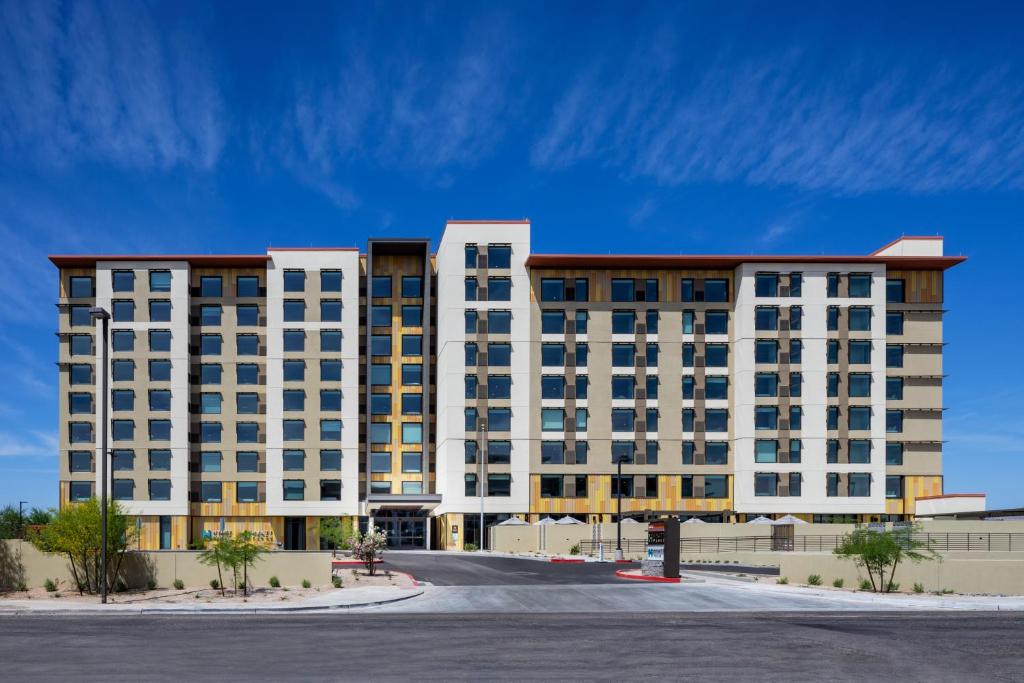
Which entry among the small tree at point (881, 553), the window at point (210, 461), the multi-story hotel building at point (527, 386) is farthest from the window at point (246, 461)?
the small tree at point (881, 553)

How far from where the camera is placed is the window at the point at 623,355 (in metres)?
74.1

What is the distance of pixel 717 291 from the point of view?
7506 centimetres

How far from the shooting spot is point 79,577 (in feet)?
103

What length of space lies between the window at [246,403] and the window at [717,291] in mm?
38901

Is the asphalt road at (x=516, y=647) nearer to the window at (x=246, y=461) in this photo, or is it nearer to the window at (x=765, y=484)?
the window at (x=765, y=484)

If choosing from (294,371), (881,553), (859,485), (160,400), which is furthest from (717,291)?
(160,400)

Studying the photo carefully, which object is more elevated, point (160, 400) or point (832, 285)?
point (832, 285)

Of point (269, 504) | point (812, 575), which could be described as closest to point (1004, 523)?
point (812, 575)

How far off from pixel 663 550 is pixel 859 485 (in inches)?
1584

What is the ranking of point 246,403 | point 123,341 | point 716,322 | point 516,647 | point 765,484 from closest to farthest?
point 516,647, point 765,484, point 716,322, point 123,341, point 246,403

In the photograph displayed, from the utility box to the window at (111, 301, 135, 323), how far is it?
52.6 meters

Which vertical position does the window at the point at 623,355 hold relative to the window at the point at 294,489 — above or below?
above

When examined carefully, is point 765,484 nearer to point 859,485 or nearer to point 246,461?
point 859,485

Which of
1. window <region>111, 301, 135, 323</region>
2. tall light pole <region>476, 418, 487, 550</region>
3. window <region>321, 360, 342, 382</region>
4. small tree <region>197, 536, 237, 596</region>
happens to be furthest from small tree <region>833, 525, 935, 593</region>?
window <region>111, 301, 135, 323</region>
